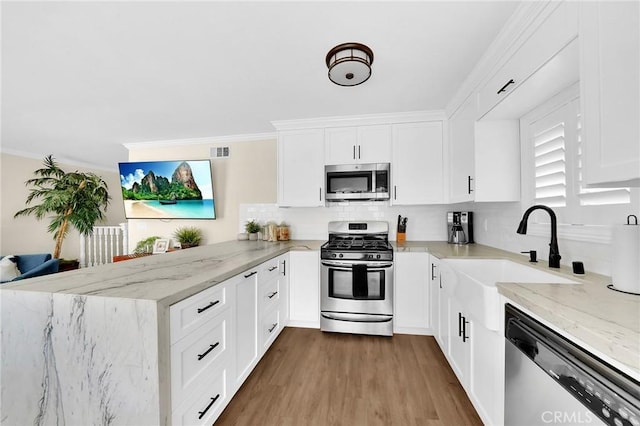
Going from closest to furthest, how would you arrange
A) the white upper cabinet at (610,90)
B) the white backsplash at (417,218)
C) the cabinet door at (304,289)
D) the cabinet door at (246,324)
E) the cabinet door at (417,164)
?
the white upper cabinet at (610,90) → the cabinet door at (246,324) → the white backsplash at (417,218) → the cabinet door at (304,289) → the cabinet door at (417,164)

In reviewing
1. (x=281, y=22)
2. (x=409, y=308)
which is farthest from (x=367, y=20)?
(x=409, y=308)

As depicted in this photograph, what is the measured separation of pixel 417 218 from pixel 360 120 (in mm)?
1424

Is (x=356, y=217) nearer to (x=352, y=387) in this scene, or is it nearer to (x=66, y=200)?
(x=352, y=387)

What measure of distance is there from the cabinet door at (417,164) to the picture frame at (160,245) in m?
3.41

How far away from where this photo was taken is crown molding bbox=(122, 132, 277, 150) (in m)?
3.62

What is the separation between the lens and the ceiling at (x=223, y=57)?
1438 millimetres

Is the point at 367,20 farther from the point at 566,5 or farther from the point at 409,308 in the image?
the point at 409,308

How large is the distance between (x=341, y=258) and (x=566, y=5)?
7.34 feet

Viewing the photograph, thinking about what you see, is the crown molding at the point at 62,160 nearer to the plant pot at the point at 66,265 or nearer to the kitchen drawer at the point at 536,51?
the plant pot at the point at 66,265

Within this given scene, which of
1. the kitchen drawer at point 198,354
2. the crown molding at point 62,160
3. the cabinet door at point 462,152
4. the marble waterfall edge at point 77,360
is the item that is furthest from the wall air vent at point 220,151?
the crown molding at point 62,160

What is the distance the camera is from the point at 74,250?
18.7 ft

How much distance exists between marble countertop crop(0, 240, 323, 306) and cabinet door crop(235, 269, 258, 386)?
0.14 m

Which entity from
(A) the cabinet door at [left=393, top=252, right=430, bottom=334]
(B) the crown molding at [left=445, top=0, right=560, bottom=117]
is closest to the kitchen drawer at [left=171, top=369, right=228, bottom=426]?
(A) the cabinet door at [left=393, top=252, right=430, bottom=334]

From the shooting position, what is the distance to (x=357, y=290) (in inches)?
102
